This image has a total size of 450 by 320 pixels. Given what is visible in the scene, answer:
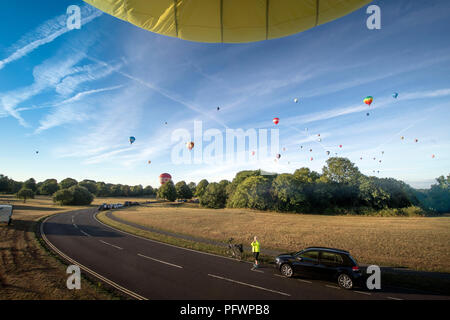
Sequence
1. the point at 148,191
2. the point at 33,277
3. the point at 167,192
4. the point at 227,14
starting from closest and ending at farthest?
the point at 227,14
the point at 33,277
the point at 167,192
the point at 148,191

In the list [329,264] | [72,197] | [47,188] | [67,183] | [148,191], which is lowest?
[148,191]

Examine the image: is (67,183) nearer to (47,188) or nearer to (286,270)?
(47,188)

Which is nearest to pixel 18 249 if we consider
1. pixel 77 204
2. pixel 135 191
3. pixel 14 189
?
pixel 77 204

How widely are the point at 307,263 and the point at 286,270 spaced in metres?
1.24

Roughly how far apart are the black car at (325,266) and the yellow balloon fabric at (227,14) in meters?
10.2

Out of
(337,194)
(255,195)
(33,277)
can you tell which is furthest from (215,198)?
(33,277)

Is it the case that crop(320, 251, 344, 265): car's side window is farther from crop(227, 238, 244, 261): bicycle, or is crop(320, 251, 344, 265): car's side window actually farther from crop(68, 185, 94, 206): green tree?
crop(68, 185, 94, 206): green tree

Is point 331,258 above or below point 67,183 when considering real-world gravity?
above

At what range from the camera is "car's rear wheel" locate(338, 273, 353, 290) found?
8539mm

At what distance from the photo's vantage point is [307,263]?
9633 mm

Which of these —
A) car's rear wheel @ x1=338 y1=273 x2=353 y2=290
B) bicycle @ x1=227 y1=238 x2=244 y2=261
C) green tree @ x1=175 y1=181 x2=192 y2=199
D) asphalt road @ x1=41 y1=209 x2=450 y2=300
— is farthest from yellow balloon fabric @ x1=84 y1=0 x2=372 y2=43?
green tree @ x1=175 y1=181 x2=192 y2=199

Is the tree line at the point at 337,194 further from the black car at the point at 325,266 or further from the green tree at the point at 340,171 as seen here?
the black car at the point at 325,266

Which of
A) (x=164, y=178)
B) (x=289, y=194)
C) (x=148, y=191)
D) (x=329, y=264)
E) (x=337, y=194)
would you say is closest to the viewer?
(x=329, y=264)

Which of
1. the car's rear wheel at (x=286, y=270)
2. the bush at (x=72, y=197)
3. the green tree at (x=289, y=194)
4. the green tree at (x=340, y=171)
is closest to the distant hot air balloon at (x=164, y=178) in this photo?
the bush at (x=72, y=197)
